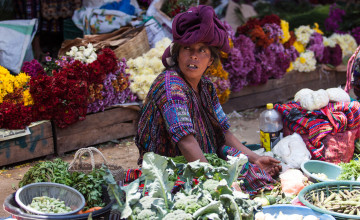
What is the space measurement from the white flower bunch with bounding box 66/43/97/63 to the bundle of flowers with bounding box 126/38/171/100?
491mm

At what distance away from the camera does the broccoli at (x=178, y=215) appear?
2.21 m

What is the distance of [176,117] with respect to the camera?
303 centimetres

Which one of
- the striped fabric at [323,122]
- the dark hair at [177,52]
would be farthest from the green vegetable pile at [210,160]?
the striped fabric at [323,122]

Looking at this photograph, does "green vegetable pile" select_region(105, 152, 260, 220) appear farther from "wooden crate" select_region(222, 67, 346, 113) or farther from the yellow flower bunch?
"wooden crate" select_region(222, 67, 346, 113)

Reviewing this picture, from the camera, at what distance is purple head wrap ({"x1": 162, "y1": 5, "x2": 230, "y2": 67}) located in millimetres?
3078

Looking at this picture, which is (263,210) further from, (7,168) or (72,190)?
(7,168)

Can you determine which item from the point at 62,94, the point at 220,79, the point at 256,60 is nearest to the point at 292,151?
the point at 220,79

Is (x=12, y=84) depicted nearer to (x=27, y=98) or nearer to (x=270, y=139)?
(x=27, y=98)

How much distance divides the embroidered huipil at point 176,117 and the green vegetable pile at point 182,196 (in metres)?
0.55

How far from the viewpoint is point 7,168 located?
14.4ft

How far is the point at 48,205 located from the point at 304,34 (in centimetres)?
558

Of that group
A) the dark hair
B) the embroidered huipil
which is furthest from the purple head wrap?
the embroidered huipil

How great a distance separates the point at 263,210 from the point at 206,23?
1.33m

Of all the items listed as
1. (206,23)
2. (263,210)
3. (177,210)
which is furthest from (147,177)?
(206,23)
